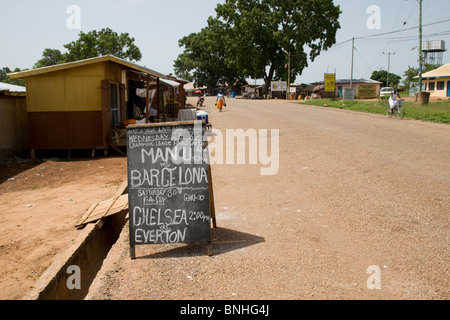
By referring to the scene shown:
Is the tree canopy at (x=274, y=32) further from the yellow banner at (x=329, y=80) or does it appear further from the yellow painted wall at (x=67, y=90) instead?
the yellow painted wall at (x=67, y=90)

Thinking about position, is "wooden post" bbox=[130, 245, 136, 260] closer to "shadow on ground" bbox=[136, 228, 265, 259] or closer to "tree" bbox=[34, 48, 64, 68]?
"shadow on ground" bbox=[136, 228, 265, 259]

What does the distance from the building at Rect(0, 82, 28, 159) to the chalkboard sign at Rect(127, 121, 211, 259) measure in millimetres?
9356

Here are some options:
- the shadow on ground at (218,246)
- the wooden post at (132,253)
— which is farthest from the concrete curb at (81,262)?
the shadow on ground at (218,246)

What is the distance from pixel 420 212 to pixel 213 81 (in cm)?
8515

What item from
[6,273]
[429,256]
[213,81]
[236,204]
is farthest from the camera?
[213,81]

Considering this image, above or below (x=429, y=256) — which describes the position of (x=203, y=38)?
above

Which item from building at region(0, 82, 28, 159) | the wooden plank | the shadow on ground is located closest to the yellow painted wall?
building at region(0, 82, 28, 159)

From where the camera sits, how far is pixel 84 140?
1262 cm

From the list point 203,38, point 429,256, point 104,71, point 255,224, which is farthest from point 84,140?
point 203,38

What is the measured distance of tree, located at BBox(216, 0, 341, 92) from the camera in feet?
185

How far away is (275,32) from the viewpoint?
55.8 meters

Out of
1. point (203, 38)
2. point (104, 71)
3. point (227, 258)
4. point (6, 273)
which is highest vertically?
point (203, 38)

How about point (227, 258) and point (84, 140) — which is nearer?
point (227, 258)
